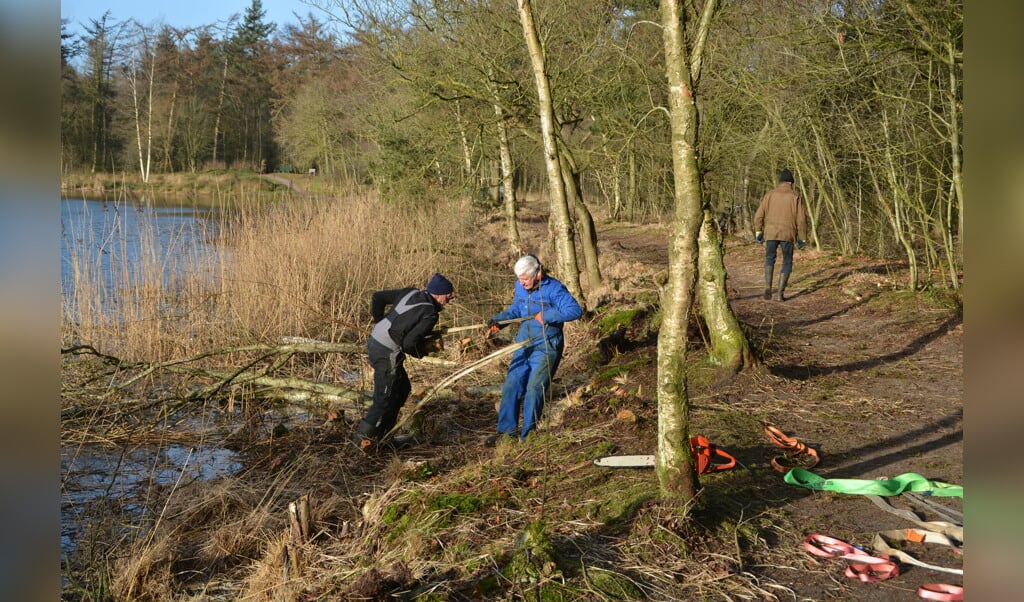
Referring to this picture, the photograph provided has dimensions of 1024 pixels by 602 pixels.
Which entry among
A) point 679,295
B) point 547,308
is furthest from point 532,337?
point 679,295

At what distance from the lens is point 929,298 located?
1099 centimetres

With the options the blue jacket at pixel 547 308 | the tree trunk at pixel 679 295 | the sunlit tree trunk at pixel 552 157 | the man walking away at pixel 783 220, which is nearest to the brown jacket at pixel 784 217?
the man walking away at pixel 783 220

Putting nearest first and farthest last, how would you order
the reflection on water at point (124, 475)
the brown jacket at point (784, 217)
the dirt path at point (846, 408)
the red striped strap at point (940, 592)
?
1. the red striped strap at point (940, 592)
2. the dirt path at point (846, 408)
3. the reflection on water at point (124, 475)
4. the brown jacket at point (784, 217)

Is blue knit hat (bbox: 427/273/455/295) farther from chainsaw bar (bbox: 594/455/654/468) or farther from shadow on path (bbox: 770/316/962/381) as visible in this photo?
shadow on path (bbox: 770/316/962/381)

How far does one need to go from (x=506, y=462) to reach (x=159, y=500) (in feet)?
9.13

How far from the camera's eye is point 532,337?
274 inches

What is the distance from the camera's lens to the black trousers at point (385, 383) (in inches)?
272

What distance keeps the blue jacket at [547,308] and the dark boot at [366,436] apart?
155cm

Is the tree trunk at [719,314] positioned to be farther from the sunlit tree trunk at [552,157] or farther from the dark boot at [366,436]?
the dark boot at [366,436]

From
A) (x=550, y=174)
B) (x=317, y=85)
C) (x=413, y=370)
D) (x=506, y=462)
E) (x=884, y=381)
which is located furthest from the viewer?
(x=317, y=85)

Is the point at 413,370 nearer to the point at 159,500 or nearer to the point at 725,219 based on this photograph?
the point at 159,500

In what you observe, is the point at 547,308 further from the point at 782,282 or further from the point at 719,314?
the point at 782,282

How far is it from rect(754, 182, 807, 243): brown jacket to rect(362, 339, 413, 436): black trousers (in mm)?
6828
